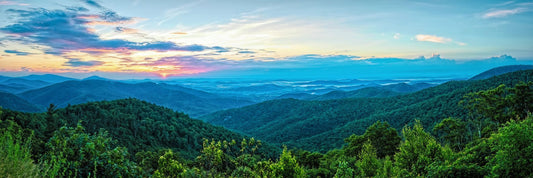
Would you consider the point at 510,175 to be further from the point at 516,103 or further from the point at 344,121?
the point at 344,121

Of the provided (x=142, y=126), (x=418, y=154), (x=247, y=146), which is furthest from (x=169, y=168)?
(x=142, y=126)

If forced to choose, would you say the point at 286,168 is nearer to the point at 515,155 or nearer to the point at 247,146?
the point at 515,155

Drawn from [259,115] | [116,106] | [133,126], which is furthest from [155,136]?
[259,115]

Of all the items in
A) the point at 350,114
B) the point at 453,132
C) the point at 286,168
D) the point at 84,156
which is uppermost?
the point at 84,156

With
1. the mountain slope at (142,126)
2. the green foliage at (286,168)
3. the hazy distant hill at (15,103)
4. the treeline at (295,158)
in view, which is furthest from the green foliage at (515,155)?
the hazy distant hill at (15,103)

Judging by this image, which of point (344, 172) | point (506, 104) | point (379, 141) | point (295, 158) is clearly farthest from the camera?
point (379, 141)

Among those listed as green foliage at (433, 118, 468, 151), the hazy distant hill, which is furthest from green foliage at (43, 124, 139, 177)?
the hazy distant hill

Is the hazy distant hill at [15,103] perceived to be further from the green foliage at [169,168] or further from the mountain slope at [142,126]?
the green foliage at [169,168]

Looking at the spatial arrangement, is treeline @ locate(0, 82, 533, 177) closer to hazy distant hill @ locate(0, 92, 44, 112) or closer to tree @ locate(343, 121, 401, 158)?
tree @ locate(343, 121, 401, 158)
